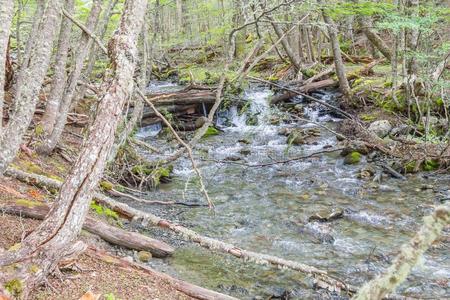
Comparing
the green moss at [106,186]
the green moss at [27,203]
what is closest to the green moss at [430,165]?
the green moss at [106,186]

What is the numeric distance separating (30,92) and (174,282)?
7.48ft

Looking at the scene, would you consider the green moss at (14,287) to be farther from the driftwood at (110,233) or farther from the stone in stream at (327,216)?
the stone in stream at (327,216)

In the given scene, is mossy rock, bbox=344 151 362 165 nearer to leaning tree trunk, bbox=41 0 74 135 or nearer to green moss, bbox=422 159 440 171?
green moss, bbox=422 159 440 171

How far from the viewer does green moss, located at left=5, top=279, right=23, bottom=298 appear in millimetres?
2969

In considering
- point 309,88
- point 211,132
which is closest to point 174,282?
point 211,132

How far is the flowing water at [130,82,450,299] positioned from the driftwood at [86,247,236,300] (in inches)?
35.9

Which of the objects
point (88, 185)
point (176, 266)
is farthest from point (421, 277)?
point (88, 185)

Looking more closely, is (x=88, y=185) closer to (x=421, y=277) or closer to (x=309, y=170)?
(x=421, y=277)

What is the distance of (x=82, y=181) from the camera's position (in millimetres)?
3066

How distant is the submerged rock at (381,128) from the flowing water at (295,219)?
43.0 inches

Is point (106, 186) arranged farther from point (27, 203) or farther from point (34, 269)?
point (34, 269)

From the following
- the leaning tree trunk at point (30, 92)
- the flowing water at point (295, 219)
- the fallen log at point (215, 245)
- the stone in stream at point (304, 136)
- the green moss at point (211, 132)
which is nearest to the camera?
the leaning tree trunk at point (30, 92)

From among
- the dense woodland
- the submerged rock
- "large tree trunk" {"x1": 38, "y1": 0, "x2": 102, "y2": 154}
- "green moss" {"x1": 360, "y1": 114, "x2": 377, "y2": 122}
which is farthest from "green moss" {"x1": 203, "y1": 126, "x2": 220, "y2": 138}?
"large tree trunk" {"x1": 38, "y1": 0, "x2": 102, "y2": 154}

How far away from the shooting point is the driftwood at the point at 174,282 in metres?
4.02
